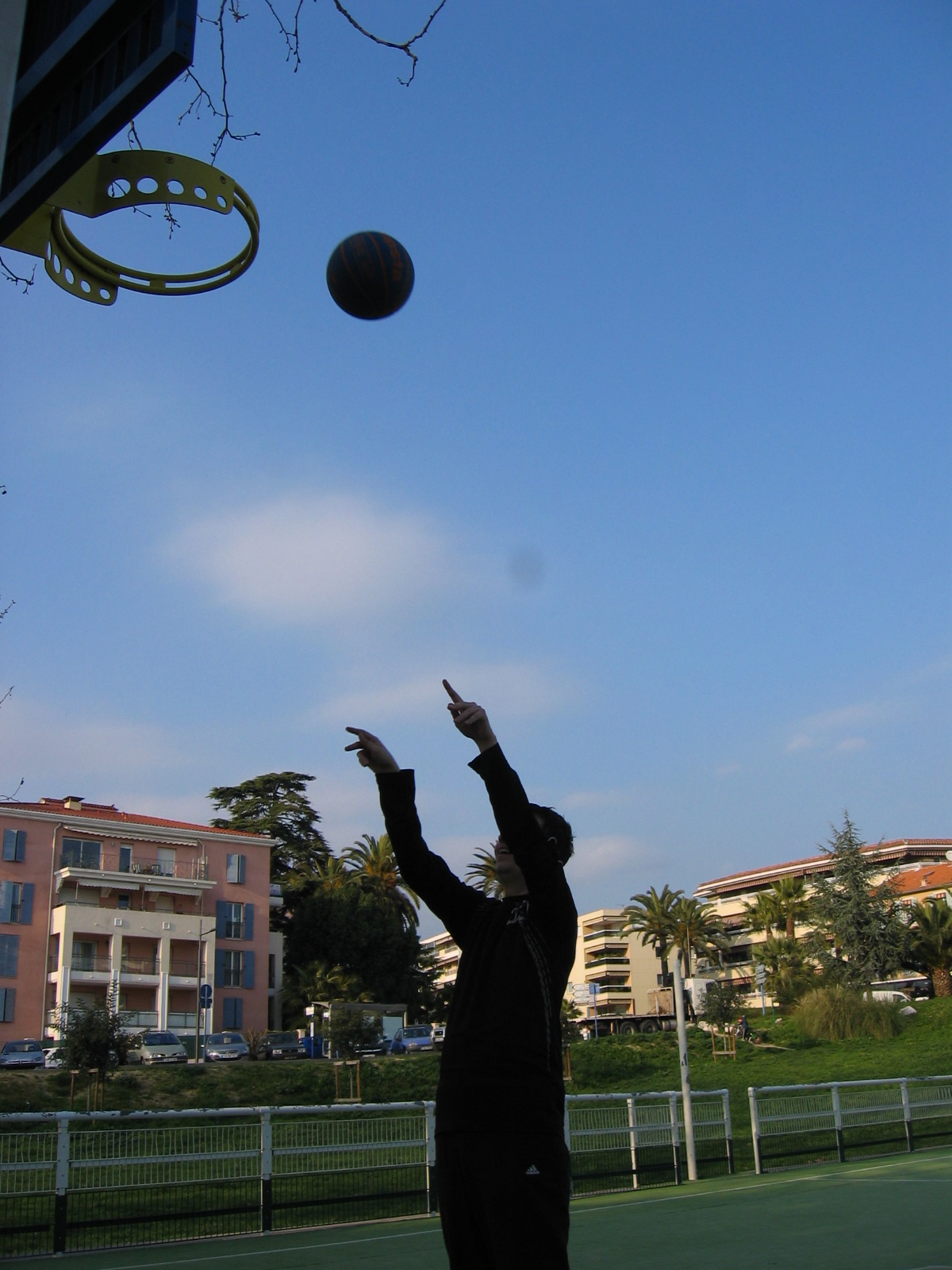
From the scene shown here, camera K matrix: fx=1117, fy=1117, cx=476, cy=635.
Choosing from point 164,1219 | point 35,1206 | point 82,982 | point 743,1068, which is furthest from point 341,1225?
point 82,982

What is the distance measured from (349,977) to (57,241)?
48597 mm

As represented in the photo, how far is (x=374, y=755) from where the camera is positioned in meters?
3.09

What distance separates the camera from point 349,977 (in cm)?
5084

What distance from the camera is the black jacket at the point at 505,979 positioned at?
8.41ft

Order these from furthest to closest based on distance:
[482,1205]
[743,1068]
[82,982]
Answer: [82,982] < [743,1068] < [482,1205]

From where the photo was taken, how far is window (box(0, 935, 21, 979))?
42.8 metres

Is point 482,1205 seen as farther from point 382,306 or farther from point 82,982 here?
point 82,982

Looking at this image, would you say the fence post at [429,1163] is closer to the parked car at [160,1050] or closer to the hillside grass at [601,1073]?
the hillside grass at [601,1073]

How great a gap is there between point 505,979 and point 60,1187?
683cm

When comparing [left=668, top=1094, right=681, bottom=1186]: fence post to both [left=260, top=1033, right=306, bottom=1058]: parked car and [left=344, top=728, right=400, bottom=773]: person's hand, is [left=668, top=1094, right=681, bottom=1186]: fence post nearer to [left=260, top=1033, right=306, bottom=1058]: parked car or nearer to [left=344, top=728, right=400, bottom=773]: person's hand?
[left=344, top=728, right=400, bottom=773]: person's hand

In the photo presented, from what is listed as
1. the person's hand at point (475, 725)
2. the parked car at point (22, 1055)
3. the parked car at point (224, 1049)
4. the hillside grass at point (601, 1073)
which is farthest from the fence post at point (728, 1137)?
the parked car at point (22, 1055)

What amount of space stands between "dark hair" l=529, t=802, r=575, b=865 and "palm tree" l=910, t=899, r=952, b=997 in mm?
49532

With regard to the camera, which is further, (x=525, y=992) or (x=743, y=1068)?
(x=743, y=1068)

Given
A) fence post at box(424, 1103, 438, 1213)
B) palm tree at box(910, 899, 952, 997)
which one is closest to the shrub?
palm tree at box(910, 899, 952, 997)
